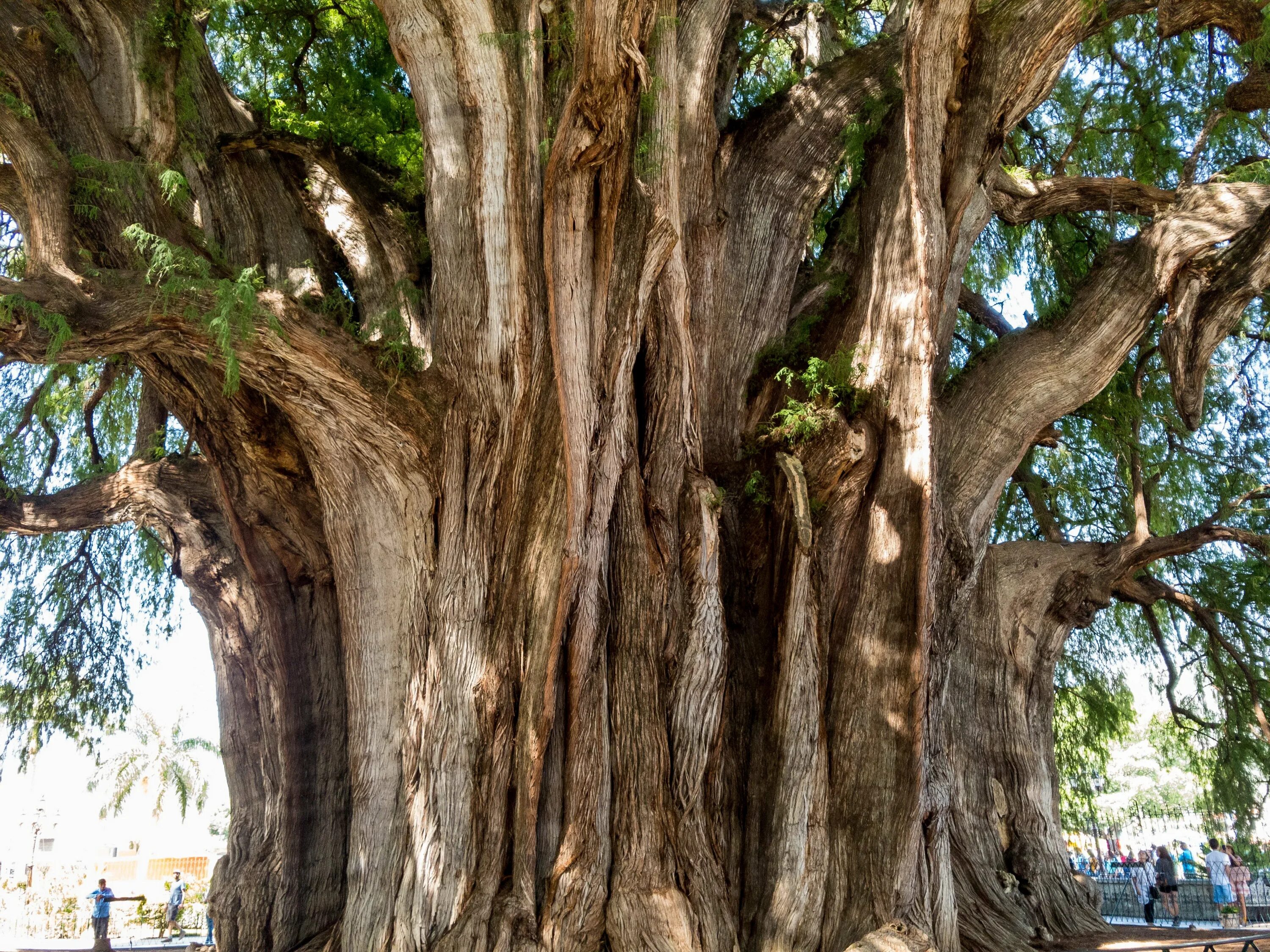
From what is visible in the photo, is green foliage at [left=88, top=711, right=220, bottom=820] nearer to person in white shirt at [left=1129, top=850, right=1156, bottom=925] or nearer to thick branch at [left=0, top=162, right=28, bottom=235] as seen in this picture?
thick branch at [left=0, top=162, right=28, bottom=235]

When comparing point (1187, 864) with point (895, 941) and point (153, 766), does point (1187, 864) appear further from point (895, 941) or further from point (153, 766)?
point (153, 766)

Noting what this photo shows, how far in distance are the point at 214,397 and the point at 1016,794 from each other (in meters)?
5.85

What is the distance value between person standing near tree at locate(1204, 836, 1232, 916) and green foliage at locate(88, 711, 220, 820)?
10.4 m

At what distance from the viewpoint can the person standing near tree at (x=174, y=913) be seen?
11.8m

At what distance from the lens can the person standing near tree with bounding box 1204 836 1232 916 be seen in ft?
31.5

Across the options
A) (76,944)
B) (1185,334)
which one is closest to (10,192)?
(1185,334)

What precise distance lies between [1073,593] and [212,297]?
20.2ft

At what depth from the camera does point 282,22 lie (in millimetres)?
7895

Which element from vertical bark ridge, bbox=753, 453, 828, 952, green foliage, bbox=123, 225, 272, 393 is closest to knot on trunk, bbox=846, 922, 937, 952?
vertical bark ridge, bbox=753, 453, 828, 952

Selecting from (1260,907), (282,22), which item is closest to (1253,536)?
(1260,907)

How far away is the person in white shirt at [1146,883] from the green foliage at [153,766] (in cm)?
992

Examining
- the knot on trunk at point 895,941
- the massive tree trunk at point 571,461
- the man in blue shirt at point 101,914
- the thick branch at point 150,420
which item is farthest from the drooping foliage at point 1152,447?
the man in blue shirt at point 101,914

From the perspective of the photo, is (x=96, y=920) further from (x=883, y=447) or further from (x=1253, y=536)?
(x=1253, y=536)

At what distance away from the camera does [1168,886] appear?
32.4 ft
